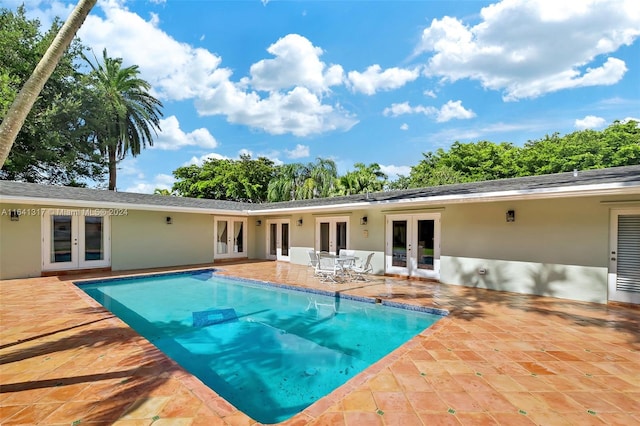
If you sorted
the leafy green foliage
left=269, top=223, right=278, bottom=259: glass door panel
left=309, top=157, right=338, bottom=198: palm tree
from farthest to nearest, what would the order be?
1. left=309, top=157, right=338, bottom=198: palm tree
2. the leafy green foliage
3. left=269, top=223, right=278, bottom=259: glass door panel

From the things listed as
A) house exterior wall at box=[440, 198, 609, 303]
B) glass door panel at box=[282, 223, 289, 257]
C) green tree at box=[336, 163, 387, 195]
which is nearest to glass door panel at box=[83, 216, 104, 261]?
glass door panel at box=[282, 223, 289, 257]

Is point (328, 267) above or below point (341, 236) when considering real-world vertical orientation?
below

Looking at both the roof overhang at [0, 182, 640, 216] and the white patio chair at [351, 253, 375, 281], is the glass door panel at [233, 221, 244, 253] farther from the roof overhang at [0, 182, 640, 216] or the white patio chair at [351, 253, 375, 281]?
the white patio chair at [351, 253, 375, 281]

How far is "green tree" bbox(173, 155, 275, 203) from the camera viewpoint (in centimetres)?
3053

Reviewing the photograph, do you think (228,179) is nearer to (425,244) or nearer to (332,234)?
(332,234)

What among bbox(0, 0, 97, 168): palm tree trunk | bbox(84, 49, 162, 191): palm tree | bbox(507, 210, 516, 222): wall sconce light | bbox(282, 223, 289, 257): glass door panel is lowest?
bbox(282, 223, 289, 257): glass door panel

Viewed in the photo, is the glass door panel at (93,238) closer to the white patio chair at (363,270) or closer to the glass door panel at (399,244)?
the white patio chair at (363,270)

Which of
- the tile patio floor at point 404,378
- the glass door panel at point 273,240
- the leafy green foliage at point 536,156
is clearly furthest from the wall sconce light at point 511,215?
the leafy green foliage at point 536,156

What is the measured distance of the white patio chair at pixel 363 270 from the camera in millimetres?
10578

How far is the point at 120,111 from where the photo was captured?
20.1 m

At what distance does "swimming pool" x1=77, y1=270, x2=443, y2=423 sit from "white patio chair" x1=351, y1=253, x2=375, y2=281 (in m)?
2.36

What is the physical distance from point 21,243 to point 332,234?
11.1 m

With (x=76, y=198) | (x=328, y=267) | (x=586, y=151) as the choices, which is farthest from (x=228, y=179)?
(x=586, y=151)

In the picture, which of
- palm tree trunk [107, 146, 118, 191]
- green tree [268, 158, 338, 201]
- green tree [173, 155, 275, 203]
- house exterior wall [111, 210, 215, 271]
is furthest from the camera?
green tree [173, 155, 275, 203]
